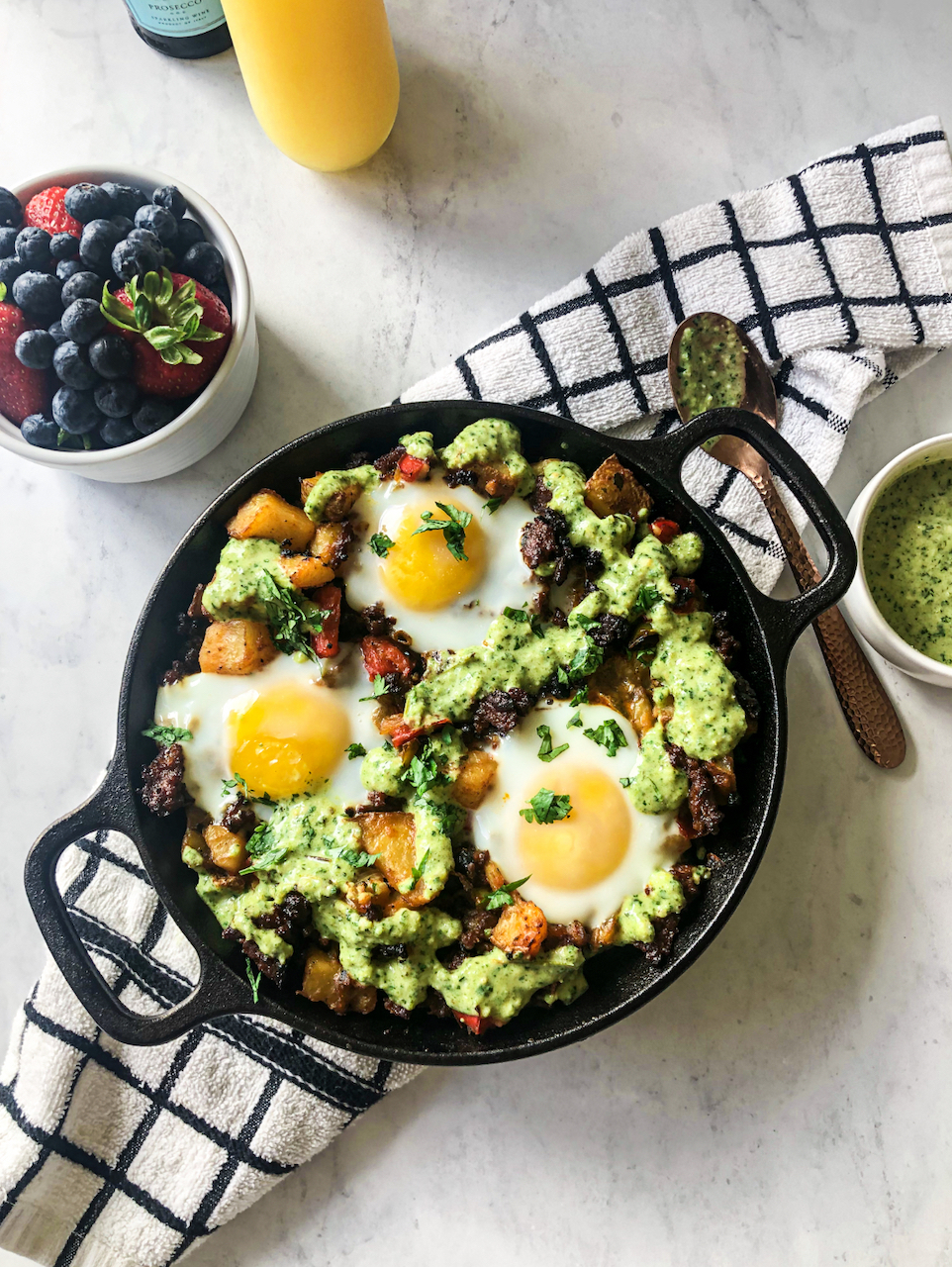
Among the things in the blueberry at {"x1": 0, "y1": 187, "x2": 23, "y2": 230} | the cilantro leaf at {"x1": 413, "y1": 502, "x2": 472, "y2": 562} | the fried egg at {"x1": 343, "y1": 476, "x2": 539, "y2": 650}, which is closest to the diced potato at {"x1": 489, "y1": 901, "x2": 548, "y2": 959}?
the fried egg at {"x1": 343, "y1": 476, "x2": 539, "y2": 650}

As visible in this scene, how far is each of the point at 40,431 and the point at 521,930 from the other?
194cm

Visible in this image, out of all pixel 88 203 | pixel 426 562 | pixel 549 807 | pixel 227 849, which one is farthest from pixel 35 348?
pixel 549 807

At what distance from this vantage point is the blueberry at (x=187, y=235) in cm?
293

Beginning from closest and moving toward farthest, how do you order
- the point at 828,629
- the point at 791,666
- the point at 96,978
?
the point at 96,978, the point at 828,629, the point at 791,666

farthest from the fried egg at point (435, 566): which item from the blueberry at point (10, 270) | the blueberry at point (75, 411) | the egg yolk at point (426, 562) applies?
the blueberry at point (10, 270)

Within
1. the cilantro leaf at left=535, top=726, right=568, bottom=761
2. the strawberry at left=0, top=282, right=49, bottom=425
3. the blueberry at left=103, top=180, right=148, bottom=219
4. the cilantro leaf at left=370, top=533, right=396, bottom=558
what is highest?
the blueberry at left=103, top=180, right=148, bottom=219

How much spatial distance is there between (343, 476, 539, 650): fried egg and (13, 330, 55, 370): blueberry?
95 cm

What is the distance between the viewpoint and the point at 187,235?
294 centimetres

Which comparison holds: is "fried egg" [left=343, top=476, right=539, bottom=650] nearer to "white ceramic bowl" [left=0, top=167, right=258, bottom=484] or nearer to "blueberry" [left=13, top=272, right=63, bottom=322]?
"white ceramic bowl" [left=0, top=167, right=258, bottom=484]

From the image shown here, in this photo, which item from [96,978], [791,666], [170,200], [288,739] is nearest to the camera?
[96,978]

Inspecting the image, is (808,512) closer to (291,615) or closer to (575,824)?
(575,824)

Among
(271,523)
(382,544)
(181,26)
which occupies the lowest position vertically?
(382,544)

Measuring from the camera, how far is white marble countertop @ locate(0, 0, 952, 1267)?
10.6 feet

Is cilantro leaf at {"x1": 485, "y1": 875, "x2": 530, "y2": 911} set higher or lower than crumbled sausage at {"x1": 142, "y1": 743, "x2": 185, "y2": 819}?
lower
